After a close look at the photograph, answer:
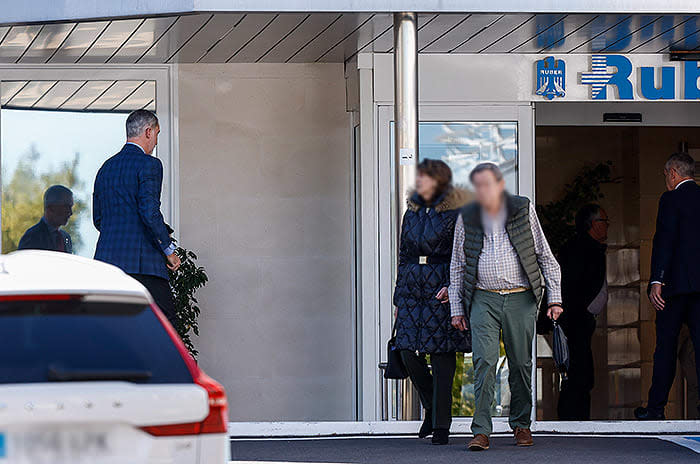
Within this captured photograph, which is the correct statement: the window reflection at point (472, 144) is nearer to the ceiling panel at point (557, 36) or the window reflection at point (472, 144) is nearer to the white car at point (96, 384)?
the ceiling panel at point (557, 36)

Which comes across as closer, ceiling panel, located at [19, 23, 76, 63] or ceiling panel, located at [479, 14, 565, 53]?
ceiling panel, located at [479, 14, 565, 53]

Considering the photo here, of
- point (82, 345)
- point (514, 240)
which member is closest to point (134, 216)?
point (514, 240)

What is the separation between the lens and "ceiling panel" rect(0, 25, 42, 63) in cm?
941

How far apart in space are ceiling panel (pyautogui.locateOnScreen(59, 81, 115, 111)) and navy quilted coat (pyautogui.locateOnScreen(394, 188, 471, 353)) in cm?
431

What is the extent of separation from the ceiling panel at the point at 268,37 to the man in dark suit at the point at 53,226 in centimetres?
192

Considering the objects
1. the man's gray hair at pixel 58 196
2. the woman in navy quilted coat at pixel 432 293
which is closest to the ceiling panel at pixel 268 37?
the man's gray hair at pixel 58 196

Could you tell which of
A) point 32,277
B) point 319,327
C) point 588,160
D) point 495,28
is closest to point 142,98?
point 319,327

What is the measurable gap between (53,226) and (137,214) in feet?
10.3

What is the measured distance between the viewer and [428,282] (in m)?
7.82

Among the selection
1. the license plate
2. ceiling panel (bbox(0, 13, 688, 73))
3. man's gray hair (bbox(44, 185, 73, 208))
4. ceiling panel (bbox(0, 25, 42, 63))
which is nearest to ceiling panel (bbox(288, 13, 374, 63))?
ceiling panel (bbox(0, 13, 688, 73))

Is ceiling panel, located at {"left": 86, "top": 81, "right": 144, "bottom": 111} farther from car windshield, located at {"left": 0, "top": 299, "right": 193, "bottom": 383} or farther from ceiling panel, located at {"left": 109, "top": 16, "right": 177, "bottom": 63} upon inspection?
car windshield, located at {"left": 0, "top": 299, "right": 193, "bottom": 383}

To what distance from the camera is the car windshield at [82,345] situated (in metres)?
4.02

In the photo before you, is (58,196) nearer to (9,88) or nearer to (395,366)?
(9,88)

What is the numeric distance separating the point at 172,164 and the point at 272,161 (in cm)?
90
